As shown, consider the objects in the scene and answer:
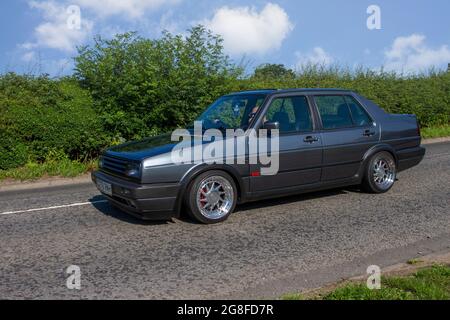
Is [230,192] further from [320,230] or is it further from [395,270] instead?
[395,270]

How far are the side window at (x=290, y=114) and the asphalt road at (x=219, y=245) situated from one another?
1182 mm

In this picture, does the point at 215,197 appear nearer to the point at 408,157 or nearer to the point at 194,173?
the point at 194,173

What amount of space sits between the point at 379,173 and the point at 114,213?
13.7 feet

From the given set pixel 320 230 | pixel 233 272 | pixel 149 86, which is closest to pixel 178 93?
pixel 149 86

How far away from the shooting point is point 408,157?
7.41 meters

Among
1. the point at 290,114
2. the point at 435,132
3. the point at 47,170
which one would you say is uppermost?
the point at 290,114

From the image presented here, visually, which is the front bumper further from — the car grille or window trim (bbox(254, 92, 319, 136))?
window trim (bbox(254, 92, 319, 136))

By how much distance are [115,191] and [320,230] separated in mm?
2570

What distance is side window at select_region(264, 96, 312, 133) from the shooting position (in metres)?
5.98

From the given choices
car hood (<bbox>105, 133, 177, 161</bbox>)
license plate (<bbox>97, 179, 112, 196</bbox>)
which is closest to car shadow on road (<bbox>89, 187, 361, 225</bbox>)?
license plate (<bbox>97, 179, 112, 196</bbox>)

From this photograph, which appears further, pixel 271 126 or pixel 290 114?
pixel 290 114

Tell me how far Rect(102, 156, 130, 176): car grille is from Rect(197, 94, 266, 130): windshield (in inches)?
51.1

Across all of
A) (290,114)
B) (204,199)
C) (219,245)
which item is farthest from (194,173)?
(290,114)

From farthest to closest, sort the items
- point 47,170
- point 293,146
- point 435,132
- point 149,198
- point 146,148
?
point 435,132, point 47,170, point 293,146, point 146,148, point 149,198
